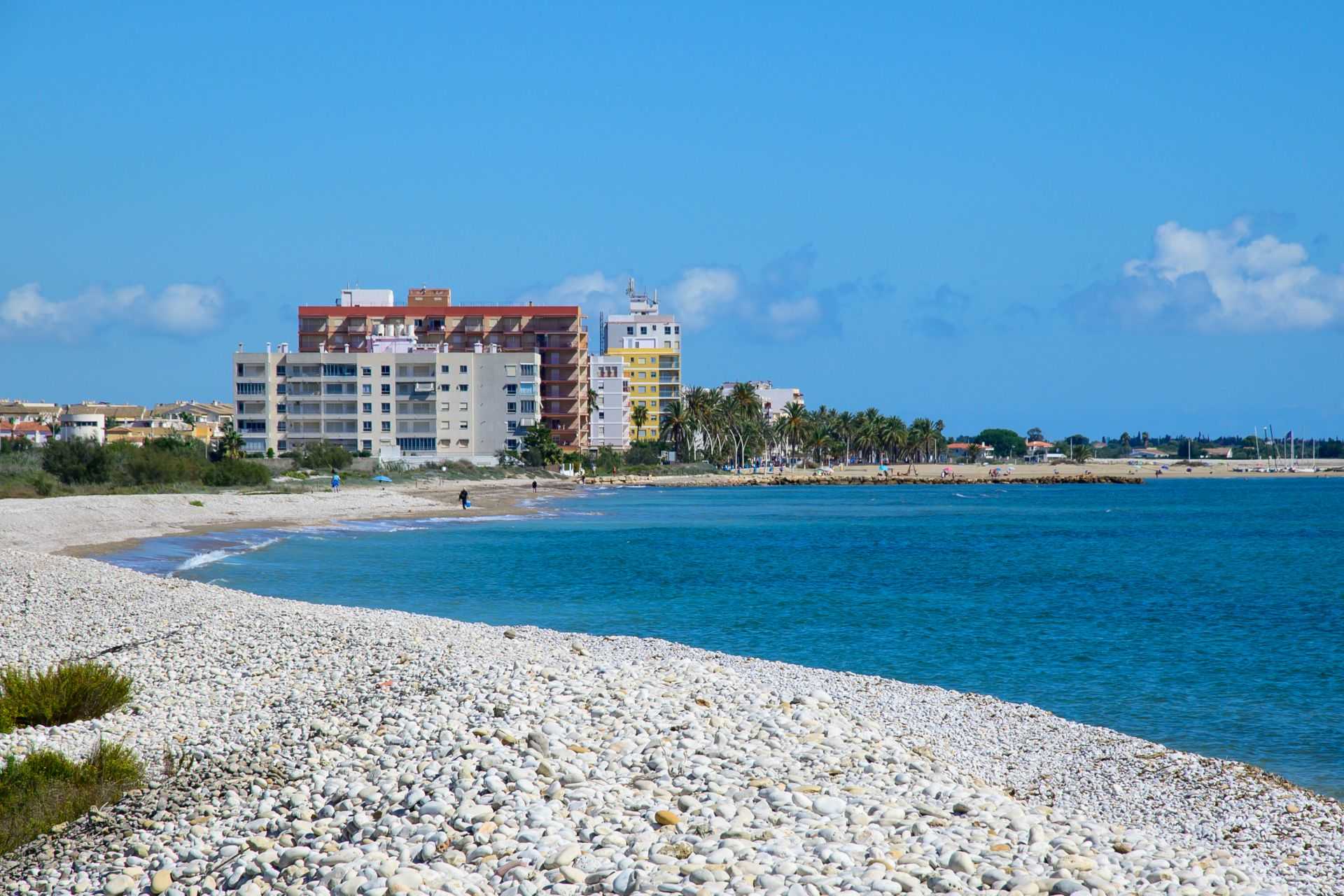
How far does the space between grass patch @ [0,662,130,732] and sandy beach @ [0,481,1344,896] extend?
13.1 inches

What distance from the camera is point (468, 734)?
34.7 feet

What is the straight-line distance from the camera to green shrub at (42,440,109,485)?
64.7 meters

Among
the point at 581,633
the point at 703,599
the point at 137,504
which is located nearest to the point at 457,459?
the point at 137,504

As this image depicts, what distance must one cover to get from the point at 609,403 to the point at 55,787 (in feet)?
487

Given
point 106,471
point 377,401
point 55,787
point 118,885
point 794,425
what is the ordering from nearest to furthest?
1. point 118,885
2. point 55,787
3. point 106,471
4. point 377,401
5. point 794,425

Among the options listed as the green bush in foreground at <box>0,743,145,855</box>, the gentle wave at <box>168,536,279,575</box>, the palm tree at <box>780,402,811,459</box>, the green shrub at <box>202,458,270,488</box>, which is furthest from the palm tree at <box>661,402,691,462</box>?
the green bush in foreground at <box>0,743,145,855</box>

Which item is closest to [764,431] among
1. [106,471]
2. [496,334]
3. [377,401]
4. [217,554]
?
[496,334]

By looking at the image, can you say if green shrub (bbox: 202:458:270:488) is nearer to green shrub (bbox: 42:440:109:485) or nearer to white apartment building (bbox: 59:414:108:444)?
green shrub (bbox: 42:440:109:485)

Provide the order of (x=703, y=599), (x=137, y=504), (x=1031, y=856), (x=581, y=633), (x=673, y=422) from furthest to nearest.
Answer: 1. (x=673, y=422)
2. (x=137, y=504)
3. (x=703, y=599)
4. (x=581, y=633)
5. (x=1031, y=856)

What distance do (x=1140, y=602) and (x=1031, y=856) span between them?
2627 cm

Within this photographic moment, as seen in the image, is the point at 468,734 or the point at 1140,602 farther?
the point at 1140,602

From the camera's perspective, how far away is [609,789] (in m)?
9.38

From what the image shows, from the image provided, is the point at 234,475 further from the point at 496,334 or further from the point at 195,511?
the point at 496,334

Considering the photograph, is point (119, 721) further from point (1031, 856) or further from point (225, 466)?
point (225, 466)
